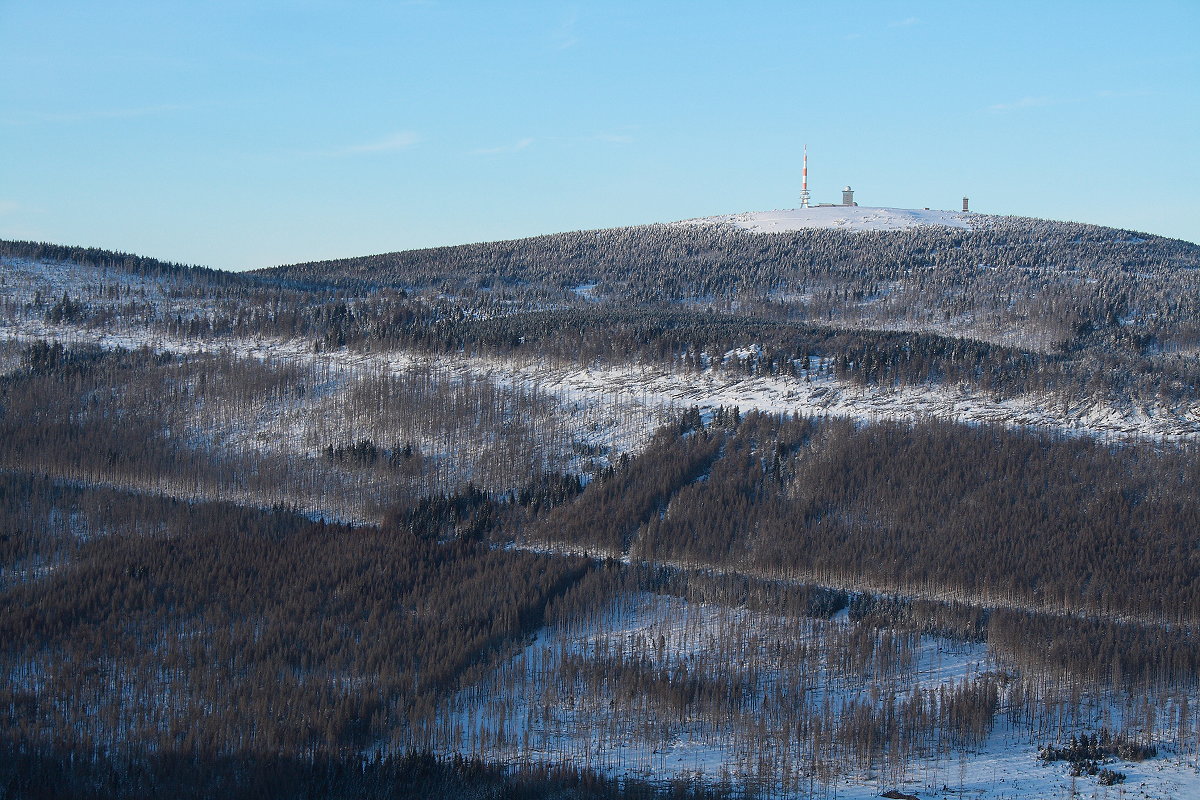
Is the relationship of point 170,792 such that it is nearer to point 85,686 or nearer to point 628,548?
point 85,686

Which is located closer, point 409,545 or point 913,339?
point 409,545

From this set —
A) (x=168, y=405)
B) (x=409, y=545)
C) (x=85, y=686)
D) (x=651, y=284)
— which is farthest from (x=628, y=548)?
(x=651, y=284)

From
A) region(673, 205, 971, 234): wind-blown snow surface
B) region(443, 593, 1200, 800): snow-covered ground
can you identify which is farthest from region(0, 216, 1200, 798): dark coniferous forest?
region(673, 205, 971, 234): wind-blown snow surface

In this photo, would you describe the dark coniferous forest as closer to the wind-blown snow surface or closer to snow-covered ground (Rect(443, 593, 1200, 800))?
snow-covered ground (Rect(443, 593, 1200, 800))

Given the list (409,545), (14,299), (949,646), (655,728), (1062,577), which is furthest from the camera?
(14,299)

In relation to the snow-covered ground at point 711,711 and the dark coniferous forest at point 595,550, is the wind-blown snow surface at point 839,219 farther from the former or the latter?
the snow-covered ground at point 711,711

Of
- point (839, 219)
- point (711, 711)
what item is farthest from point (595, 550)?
point (839, 219)

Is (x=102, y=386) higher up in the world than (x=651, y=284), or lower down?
lower down
